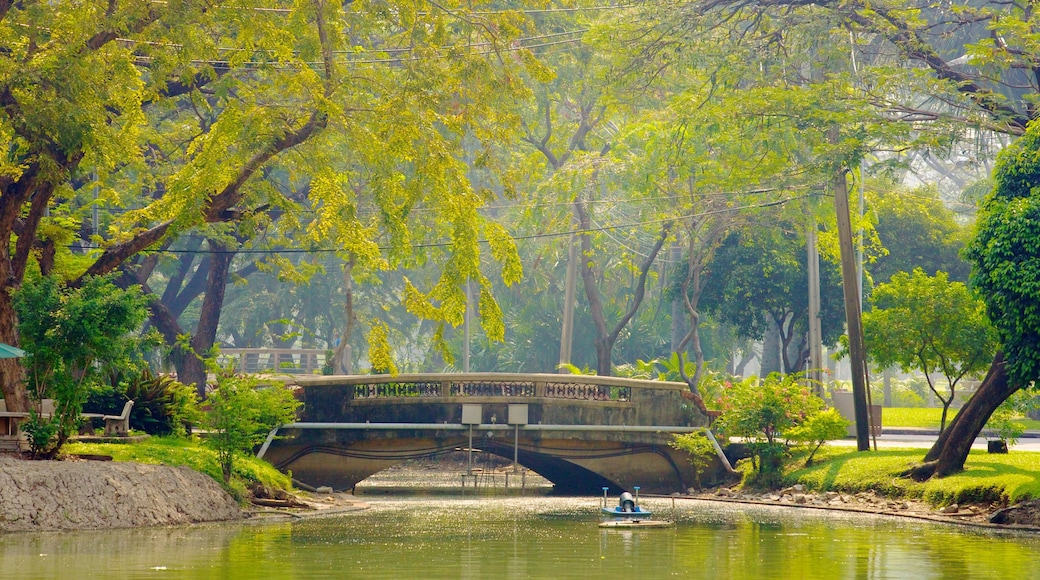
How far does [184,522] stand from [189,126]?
18926 mm

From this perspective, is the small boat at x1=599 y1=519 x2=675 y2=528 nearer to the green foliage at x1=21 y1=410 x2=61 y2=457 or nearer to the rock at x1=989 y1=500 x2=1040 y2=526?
the rock at x1=989 y1=500 x2=1040 y2=526

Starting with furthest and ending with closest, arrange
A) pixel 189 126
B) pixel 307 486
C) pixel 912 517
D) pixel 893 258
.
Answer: pixel 893 258, pixel 189 126, pixel 307 486, pixel 912 517

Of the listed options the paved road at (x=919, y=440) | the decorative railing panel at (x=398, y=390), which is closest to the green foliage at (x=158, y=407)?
the decorative railing panel at (x=398, y=390)

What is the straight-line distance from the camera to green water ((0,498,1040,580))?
60.2 ft

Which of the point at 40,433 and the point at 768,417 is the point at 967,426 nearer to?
the point at 768,417

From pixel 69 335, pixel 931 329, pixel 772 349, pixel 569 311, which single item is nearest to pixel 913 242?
pixel 772 349

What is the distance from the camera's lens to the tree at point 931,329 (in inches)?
1294

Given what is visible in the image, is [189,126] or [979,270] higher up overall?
[189,126]

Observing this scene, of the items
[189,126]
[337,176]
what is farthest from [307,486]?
[189,126]

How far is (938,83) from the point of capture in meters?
30.0

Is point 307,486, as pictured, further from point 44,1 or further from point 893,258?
point 893,258

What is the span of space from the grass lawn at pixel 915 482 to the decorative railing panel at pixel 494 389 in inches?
304

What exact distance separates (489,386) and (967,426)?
13615mm

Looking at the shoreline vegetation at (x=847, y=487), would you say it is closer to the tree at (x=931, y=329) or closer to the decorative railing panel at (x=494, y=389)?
the tree at (x=931, y=329)
